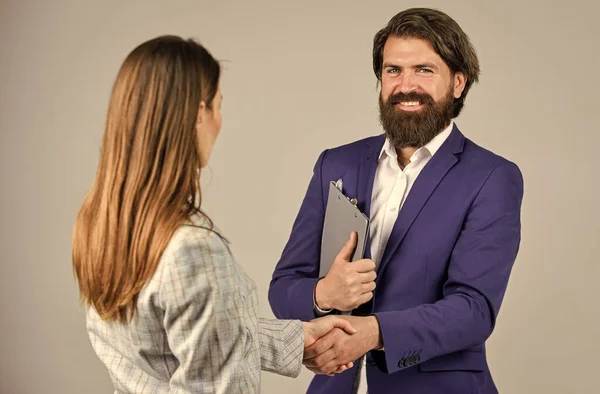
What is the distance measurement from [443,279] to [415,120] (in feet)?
1.68

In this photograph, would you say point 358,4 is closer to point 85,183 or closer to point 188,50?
point 85,183

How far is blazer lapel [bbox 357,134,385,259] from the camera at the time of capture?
10.1ft

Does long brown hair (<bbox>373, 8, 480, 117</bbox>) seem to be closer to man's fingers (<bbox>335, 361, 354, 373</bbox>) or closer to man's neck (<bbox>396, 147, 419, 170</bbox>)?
man's neck (<bbox>396, 147, 419, 170</bbox>)

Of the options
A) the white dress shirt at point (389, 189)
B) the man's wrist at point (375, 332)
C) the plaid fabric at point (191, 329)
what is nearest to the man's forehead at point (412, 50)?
the white dress shirt at point (389, 189)

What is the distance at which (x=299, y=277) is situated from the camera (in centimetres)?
318

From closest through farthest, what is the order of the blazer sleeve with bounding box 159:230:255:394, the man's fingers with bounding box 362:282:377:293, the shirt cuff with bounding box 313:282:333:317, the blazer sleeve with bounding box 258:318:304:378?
1. the blazer sleeve with bounding box 159:230:255:394
2. the blazer sleeve with bounding box 258:318:304:378
3. the man's fingers with bounding box 362:282:377:293
4. the shirt cuff with bounding box 313:282:333:317

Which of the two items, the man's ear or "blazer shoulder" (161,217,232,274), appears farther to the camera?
the man's ear

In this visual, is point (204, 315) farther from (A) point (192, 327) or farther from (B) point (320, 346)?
(B) point (320, 346)

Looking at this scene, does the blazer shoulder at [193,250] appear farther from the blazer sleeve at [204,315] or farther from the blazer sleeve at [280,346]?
the blazer sleeve at [280,346]

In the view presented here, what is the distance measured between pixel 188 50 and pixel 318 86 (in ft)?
9.94

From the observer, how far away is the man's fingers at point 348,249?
292 centimetres

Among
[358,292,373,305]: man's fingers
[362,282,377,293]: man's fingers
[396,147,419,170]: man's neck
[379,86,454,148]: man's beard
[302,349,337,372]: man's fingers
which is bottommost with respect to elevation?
[302,349,337,372]: man's fingers

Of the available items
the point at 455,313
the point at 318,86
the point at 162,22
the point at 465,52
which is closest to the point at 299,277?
the point at 455,313

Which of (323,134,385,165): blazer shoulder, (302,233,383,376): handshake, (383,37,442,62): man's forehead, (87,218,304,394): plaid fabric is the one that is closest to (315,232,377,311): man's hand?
(302,233,383,376): handshake
